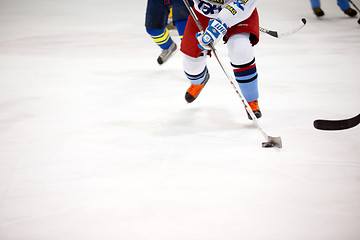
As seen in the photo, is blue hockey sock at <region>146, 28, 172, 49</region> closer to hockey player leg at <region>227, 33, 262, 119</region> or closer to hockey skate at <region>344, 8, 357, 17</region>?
hockey player leg at <region>227, 33, 262, 119</region>

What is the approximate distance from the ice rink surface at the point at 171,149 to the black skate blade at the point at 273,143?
29 mm

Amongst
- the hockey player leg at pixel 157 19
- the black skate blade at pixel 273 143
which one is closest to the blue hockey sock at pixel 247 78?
the black skate blade at pixel 273 143

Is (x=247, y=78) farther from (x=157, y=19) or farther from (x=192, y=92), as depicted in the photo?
(x=157, y=19)

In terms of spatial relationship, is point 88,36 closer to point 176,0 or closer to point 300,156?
point 176,0

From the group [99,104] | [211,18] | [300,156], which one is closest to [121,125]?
[99,104]

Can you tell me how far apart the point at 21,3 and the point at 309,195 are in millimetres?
5395

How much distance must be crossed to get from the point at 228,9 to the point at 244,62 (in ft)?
0.87

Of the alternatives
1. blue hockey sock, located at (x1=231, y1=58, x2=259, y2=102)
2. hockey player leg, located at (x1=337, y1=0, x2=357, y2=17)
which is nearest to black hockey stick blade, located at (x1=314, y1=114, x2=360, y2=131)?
blue hockey sock, located at (x1=231, y1=58, x2=259, y2=102)

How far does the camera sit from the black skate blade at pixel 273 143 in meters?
1.86

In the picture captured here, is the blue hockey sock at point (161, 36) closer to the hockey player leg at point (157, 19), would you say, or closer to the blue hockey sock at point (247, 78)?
the hockey player leg at point (157, 19)

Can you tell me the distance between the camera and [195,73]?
2.26m

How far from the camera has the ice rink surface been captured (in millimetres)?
1389

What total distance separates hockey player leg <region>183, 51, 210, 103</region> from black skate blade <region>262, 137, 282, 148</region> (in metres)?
0.59

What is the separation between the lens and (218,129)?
6.94 feet
